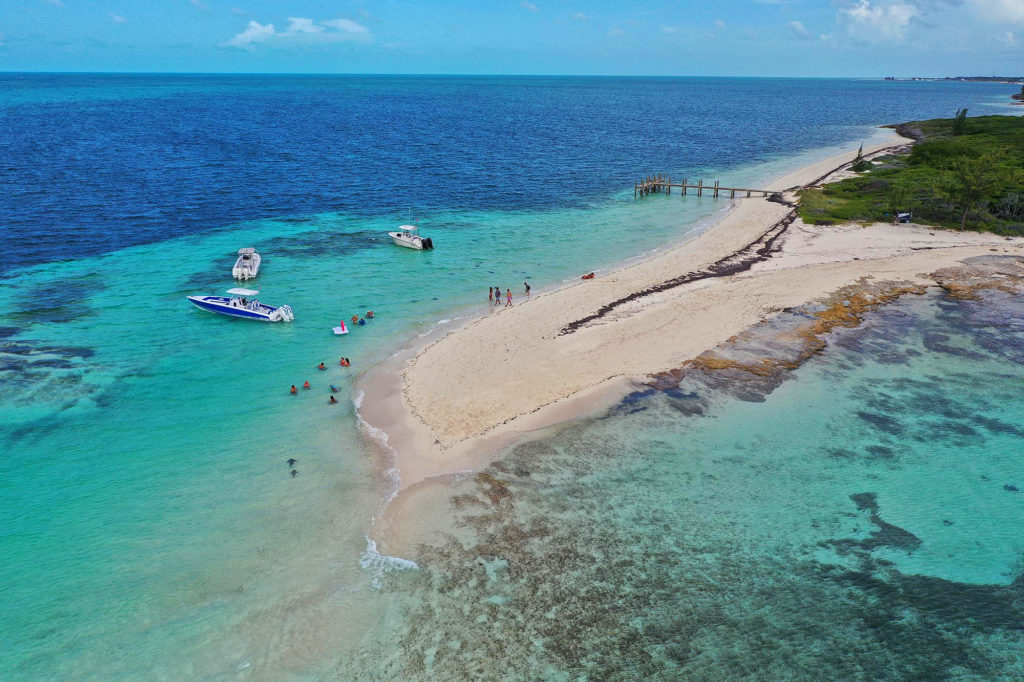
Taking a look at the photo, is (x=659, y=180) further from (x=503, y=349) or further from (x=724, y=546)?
(x=724, y=546)

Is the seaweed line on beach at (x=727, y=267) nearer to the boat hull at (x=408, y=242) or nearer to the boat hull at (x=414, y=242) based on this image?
the boat hull at (x=414, y=242)

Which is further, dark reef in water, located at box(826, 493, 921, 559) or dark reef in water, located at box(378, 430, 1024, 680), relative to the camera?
dark reef in water, located at box(826, 493, 921, 559)

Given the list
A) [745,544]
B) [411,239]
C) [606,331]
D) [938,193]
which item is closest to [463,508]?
[745,544]

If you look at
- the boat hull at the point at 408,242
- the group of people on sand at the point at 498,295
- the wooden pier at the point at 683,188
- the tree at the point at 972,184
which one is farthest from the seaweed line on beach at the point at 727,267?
the boat hull at the point at 408,242

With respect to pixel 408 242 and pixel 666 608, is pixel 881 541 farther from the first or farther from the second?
pixel 408 242

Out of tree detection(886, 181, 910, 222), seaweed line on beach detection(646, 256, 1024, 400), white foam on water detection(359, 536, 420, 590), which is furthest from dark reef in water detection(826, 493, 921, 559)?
tree detection(886, 181, 910, 222)

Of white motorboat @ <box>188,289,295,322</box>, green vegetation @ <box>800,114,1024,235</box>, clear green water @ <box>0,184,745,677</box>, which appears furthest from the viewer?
green vegetation @ <box>800,114,1024,235</box>

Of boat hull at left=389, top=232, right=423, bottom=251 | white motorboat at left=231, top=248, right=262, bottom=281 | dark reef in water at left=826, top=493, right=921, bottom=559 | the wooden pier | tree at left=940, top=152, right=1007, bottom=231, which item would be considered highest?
tree at left=940, top=152, right=1007, bottom=231

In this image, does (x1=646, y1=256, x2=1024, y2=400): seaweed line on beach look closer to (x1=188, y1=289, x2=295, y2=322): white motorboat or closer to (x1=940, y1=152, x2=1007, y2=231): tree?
(x1=940, y1=152, x2=1007, y2=231): tree
